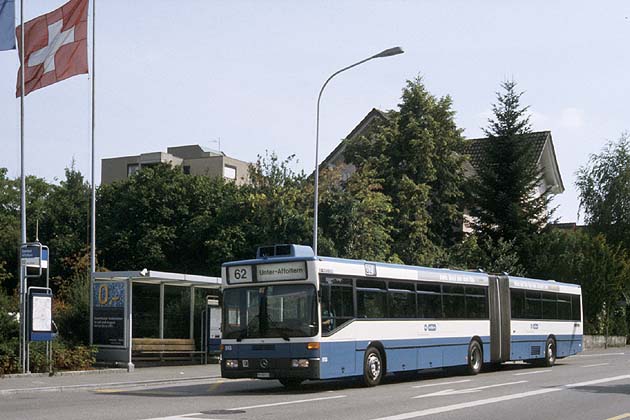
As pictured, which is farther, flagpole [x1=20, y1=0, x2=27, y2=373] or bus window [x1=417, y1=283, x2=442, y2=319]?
flagpole [x1=20, y1=0, x2=27, y2=373]

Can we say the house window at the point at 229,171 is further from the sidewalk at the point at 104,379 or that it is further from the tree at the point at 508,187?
the sidewalk at the point at 104,379

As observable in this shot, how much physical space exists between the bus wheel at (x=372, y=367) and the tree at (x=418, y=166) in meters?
27.0

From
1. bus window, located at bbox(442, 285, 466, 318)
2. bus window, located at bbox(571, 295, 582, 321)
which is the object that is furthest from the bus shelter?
bus window, located at bbox(571, 295, 582, 321)

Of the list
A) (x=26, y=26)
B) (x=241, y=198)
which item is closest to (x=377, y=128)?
(x=241, y=198)

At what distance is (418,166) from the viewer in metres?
53.0

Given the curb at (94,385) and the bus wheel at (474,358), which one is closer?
the curb at (94,385)

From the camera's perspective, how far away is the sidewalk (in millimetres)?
20438

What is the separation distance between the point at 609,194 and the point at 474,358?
47.3 meters

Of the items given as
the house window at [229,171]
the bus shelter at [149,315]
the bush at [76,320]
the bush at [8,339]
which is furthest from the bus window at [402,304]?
the house window at [229,171]

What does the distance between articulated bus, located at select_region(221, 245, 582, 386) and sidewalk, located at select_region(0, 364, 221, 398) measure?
385 cm

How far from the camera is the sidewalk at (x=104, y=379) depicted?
20.4 metres

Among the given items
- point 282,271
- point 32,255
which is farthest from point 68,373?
point 282,271

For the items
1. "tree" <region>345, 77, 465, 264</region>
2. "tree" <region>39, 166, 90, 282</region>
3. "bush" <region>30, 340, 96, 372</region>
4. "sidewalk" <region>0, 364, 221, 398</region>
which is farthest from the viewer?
"tree" <region>39, 166, 90, 282</region>

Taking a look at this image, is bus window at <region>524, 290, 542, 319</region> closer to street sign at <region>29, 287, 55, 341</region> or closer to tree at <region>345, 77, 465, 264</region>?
street sign at <region>29, 287, 55, 341</region>
